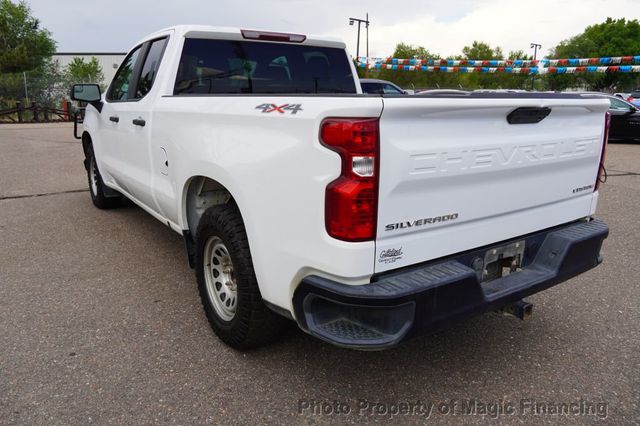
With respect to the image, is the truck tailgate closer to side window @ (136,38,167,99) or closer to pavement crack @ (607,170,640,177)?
side window @ (136,38,167,99)

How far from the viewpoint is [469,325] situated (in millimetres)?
3477

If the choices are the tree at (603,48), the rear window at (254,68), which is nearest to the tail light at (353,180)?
the rear window at (254,68)

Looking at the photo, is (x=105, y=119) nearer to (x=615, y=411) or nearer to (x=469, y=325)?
(x=469, y=325)

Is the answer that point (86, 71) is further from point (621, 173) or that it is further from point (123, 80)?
point (123, 80)

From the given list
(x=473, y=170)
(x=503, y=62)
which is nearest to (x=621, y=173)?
(x=473, y=170)

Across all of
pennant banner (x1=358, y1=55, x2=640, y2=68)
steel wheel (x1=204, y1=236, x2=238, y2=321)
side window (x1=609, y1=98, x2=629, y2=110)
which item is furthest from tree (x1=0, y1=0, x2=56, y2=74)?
steel wheel (x1=204, y1=236, x2=238, y2=321)

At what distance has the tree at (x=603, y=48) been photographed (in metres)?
58.4

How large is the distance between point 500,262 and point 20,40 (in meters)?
63.8

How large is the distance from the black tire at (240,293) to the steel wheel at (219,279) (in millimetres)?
29

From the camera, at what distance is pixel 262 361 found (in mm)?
2988

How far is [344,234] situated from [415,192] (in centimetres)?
37

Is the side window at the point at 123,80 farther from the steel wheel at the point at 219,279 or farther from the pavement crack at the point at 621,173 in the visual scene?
the pavement crack at the point at 621,173

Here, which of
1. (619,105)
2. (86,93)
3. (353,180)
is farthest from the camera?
(619,105)

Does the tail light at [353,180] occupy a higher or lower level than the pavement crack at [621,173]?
higher
